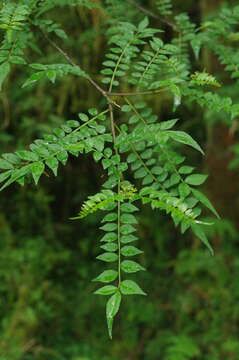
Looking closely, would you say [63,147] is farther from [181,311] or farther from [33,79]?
[181,311]

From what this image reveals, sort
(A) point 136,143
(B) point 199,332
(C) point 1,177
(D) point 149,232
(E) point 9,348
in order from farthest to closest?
1. (D) point 149,232
2. (B) point 199,332
3. (E) point 9,348
4. (A) point 136,143
5. (C) point 1,177

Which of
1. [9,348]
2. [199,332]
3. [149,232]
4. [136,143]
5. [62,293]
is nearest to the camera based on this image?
[136,143]

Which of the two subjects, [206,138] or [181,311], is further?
[206,138]

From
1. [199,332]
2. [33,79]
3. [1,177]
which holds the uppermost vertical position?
[33,79]

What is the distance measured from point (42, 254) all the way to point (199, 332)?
1.03 meters

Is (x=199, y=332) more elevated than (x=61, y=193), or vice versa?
(x=61, y=193)

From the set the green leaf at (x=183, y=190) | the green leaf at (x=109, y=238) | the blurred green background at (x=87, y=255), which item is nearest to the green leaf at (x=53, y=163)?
the green leaf at (x=109, y=238)

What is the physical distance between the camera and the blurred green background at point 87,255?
301cm

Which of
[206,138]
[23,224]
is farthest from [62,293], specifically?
[206,138]

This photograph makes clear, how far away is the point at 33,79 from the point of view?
1.04 m

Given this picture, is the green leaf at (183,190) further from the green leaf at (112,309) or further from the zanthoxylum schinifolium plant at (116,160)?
the green leaf at (112,309)

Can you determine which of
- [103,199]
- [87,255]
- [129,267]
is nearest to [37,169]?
[103,199]

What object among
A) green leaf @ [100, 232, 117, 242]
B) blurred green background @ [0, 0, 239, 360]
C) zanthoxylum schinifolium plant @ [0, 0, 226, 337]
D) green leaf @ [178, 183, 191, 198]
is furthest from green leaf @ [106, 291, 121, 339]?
blurred green background @ [0, 0, 239, 360]

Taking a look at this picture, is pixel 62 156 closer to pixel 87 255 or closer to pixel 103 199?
pixel 103 199
